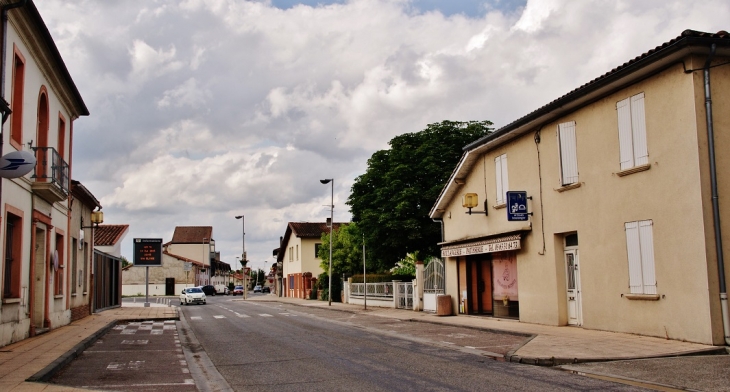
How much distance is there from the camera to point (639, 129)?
14875mm

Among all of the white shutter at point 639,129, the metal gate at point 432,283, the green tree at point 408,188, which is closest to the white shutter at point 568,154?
the white shutter at point 639,129

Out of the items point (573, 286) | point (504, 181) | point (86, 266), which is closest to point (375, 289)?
point (86, 266)

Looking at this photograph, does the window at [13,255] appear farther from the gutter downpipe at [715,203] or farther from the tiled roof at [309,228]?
the tiled roof at [309,228]

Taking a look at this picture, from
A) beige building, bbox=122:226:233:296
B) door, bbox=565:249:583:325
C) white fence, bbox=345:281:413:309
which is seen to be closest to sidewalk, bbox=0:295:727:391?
door, bbox=565:249:583:325

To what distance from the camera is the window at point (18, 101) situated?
15.0 meters

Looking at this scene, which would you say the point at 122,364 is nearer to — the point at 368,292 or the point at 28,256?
the point at 28,256

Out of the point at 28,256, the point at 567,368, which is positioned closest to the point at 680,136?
the point at 567,368

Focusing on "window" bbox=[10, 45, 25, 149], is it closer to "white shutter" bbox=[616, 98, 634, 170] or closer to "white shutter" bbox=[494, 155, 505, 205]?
"white shutter" bbox=[616, 98, 634, 170]

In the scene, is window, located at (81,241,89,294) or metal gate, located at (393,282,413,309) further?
metal gate, located at (393,282,413,309)

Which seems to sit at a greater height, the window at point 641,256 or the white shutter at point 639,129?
the white shutter at point 639,129

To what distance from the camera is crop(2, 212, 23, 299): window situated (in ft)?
50.2

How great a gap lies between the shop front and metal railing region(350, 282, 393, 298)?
850 cm

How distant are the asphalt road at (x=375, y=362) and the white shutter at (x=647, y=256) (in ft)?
10.2

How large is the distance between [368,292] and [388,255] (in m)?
2.40
